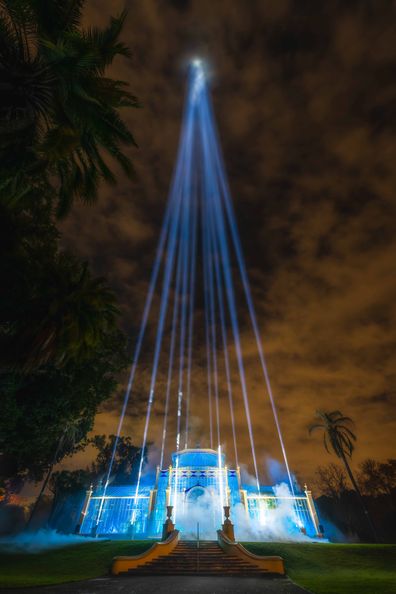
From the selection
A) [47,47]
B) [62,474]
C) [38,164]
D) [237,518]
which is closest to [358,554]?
[237,518]

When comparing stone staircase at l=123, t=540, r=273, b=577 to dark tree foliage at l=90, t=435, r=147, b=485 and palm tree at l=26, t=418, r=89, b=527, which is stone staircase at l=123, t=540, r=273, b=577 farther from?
dark tree foliage at l=90, t=435, r=147, b=485

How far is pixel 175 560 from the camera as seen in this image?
15016mm

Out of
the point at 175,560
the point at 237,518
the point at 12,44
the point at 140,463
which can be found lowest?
the point at 175,560

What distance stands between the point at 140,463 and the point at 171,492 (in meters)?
17.6

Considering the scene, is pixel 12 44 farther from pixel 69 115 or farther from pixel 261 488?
pixel 261 488

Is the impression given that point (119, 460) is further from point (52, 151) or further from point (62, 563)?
point (52, 151)

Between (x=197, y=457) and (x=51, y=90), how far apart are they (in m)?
30.8

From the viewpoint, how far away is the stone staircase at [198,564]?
13.6 meters

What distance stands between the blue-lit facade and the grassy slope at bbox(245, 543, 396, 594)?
19.7ft

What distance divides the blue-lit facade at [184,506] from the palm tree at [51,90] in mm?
25344

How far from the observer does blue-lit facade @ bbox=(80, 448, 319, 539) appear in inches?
922

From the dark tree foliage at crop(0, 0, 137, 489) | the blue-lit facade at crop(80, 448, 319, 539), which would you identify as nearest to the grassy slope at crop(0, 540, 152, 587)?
the blue-lit facade at crop(80, 448, 319, 539)

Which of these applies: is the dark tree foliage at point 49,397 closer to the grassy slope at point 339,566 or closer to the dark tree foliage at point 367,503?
the grassy slope at point 339,566

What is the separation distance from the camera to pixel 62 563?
14883mm
